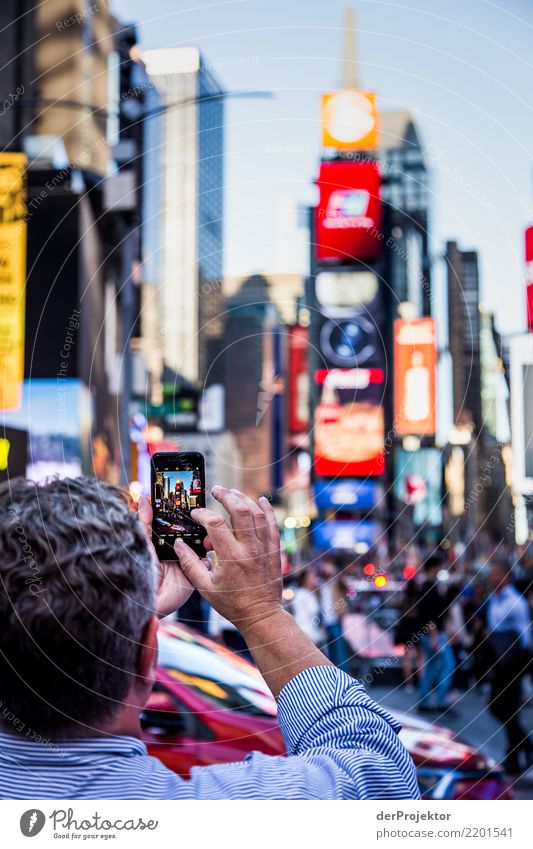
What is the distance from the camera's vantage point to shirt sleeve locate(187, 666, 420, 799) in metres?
1.49

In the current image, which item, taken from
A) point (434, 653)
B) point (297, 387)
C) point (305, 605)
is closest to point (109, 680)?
point (305, 605)

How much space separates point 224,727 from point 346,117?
305cm

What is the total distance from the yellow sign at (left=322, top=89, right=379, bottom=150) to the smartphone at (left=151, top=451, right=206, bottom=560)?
296cm

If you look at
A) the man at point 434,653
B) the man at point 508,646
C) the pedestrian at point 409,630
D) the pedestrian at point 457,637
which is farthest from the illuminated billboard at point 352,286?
the man at point 508,646

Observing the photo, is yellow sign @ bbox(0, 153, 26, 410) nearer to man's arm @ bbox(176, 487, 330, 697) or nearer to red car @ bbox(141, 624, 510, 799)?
red car @ bbox(141, 624, 510, 799)

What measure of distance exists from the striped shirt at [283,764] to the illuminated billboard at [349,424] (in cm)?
1723

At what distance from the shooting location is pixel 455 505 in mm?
84250

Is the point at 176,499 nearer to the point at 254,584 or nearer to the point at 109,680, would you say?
the point at 254,584

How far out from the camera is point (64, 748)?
4.73ft

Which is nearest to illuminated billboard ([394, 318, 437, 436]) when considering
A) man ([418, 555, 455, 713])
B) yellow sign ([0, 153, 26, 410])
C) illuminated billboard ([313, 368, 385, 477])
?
illuminated billboard ([313, 368, 385, 477])

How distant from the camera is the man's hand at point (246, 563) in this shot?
5.45 feet

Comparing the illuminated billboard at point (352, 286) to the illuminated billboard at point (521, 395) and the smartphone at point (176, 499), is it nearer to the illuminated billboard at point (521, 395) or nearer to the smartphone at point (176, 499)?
the illuminated billboard at point (521, 395)
